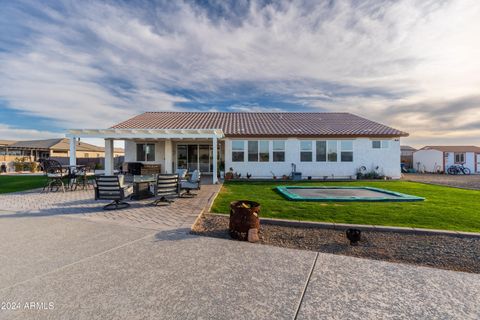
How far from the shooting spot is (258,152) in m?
16.7

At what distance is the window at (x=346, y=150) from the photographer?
16.9m

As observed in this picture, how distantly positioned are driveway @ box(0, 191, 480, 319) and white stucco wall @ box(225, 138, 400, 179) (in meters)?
12.2

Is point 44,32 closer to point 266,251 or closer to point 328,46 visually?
point 266,251

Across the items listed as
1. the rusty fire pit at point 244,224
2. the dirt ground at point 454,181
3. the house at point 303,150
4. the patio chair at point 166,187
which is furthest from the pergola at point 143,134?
the dirt ground at point 454,181

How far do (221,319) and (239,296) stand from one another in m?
0.44

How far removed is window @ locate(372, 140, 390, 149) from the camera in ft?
55.7

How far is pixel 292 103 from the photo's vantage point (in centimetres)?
2405

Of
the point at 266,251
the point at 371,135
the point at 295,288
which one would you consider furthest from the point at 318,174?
the point at 295,288

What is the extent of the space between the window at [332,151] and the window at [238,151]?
6331 mm

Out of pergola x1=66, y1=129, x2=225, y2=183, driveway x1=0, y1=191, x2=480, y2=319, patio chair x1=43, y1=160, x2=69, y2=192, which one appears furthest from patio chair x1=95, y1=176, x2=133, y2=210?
pergola x1=66, y1=129, x2=225, y2=183

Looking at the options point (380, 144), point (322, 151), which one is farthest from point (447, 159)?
point (322, 151)

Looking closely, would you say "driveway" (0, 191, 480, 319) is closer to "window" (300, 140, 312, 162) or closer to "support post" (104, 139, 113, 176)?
"support post" (104, 139, 113, 176)

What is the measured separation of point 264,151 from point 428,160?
23.7m

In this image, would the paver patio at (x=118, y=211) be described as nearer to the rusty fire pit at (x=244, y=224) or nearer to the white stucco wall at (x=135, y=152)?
the rusty fire pit at (x=244, y=224)
